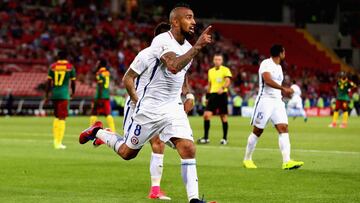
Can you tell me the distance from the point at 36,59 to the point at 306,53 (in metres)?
28.6

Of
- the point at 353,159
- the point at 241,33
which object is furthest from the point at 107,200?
the point at 241,33

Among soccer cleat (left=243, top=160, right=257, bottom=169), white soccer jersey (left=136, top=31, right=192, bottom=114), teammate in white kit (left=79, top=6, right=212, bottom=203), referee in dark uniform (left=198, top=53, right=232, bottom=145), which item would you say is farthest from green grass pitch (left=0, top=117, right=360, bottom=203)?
referee in dark uniform (left=198, top=53, right=232, bottom=145)

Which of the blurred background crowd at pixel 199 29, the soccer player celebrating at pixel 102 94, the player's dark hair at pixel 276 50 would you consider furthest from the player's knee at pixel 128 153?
the blurred background crowd at pixel 199 29

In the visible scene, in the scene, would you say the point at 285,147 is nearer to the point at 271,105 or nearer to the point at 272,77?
the point at 271,105

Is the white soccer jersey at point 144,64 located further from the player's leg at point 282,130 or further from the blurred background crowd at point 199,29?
the blurred background crowd at point 199,29

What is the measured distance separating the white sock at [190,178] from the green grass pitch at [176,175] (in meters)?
1.27

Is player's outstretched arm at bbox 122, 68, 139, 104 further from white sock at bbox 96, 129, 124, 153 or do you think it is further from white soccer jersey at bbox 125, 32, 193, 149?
white sock at bbox 96, 129, 124, 153

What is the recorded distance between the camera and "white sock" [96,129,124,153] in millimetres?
12023

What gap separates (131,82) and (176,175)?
14.2ft

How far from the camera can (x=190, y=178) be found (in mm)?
10766

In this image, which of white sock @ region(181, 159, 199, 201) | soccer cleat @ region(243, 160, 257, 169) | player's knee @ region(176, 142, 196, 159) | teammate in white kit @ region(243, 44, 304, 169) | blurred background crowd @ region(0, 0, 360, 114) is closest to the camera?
white sock @ region(181, 159, 199, 201)

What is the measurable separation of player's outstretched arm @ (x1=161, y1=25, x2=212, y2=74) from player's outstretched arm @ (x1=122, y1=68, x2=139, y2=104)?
85 centimetres

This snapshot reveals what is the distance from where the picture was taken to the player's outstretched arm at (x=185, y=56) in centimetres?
1020

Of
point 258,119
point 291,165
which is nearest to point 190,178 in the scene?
point 291,165
